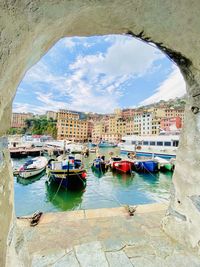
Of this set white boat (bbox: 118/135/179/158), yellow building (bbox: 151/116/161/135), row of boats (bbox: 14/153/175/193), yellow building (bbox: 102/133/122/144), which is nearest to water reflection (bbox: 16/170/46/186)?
row of boats (bbox: 14/153/175/193)

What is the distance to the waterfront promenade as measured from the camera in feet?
7.11

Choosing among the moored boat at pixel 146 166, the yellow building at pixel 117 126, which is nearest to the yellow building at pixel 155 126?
the yellow building at pixel 117 126

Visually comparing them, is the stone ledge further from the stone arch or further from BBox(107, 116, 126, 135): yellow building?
BBox(107, 116, 126, 135): yellow building

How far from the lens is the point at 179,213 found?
2.62 meters

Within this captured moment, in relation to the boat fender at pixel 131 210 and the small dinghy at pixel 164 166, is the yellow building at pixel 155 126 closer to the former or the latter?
the small dinghy at pixel 164 166

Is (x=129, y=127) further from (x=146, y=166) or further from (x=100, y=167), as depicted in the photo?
(x=100, y=167)

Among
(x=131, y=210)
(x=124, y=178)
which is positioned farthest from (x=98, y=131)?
(x=131, y=210)

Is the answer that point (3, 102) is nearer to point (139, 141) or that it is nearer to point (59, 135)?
point (139, 141)

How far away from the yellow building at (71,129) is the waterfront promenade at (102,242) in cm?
7049

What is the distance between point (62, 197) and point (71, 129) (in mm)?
68605

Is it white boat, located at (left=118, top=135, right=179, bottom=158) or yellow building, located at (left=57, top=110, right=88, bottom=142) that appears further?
yellow building, located at (left=57, top=110, right=88, bottom=142)

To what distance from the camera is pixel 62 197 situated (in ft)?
34.5

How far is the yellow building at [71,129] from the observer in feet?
248

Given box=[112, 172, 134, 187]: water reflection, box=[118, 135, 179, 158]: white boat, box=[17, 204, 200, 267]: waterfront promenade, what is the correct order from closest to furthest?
box=[17, 204, 200, 267]: waterfront promenade < box=[112, 172, 134, 187]: water reflection < box=[118, 135, 179, 158]: white boat
